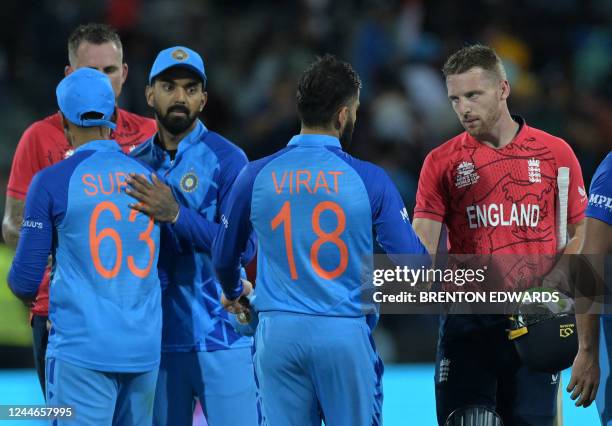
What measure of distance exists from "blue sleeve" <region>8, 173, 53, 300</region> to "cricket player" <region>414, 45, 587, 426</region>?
1796 millimetres

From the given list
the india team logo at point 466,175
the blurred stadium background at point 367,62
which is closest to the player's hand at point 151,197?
the india team logo at point 466,175

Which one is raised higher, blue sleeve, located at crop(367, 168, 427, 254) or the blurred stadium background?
the blurred stadium background

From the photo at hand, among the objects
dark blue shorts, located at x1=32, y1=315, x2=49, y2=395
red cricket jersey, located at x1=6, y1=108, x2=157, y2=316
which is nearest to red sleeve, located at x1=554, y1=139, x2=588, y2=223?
red cricket jersey, located at x1=6, y1=108, x2=157, y2=316

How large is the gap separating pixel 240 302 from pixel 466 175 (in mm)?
1250

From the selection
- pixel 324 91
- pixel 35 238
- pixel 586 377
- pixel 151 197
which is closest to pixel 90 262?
pixel 35 238

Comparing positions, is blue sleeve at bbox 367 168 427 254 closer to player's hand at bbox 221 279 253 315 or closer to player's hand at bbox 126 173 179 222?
player's hand at bbox 221 279 253 315

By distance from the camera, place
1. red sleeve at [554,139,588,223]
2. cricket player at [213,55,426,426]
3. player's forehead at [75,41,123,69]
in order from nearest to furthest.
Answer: cricket player at [213,55,426,426]
red sleeve at [554,139,588,223]
player's forehead at [75,41,123,69]

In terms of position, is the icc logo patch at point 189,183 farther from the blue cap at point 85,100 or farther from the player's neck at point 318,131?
the player's neck at point 318,131

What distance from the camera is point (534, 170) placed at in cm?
555

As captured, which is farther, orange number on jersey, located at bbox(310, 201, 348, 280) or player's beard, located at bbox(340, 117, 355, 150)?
player's beard, located at bbox(340, 117, 355, 150)

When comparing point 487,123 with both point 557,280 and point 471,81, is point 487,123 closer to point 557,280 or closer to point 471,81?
point 471,81

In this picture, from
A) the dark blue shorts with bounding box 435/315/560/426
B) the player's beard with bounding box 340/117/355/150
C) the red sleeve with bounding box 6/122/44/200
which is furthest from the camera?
the red sleeve with bounding box 6/122/44/200

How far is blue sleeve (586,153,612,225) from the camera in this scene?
4.77 m

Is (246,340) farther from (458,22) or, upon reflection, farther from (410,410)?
(458,22)
